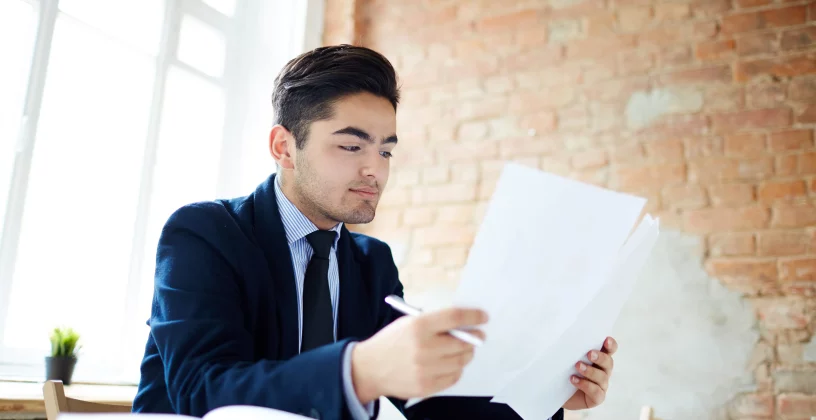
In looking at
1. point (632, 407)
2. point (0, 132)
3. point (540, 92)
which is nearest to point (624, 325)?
point (632, 407)

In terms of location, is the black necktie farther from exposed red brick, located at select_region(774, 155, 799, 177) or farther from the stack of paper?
exposed red brick, located at select_region(774, 155, 799, 177)

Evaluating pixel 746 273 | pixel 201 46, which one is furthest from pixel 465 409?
pixel 201 46

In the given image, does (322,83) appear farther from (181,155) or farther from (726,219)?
(181,155)

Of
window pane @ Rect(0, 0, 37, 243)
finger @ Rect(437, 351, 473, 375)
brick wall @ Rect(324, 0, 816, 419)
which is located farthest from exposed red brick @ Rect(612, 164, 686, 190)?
window pane @ Rect(0, 0, 37, 243)

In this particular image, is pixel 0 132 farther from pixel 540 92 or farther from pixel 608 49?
pixel 608 49

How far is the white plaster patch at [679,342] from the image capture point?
2262mm

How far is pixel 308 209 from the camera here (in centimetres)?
131

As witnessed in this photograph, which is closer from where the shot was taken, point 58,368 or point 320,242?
point 320,242

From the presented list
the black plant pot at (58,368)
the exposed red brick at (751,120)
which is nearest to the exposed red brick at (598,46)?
the exposed red brick at (751,120)

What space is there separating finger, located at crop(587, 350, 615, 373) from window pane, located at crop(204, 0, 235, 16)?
270 centimetres

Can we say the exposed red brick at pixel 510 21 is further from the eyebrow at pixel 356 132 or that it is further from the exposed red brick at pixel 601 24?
the eyebrow at pixel 356 132

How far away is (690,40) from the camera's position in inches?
99.7

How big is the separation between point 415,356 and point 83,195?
2227 mm

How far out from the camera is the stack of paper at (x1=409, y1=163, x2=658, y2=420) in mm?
707
